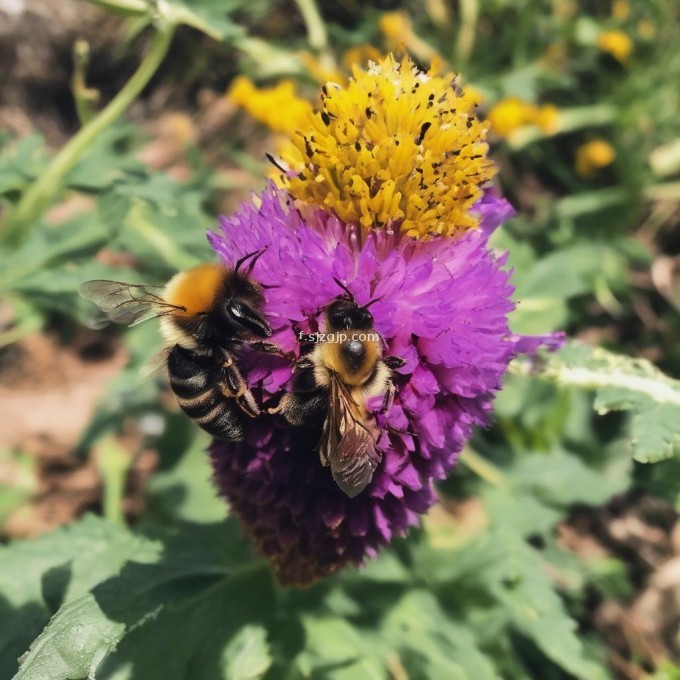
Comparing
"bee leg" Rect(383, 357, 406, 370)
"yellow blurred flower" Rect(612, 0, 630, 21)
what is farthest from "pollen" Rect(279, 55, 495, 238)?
"yellow blurred flower" Rect(612, 0, 630, 21)

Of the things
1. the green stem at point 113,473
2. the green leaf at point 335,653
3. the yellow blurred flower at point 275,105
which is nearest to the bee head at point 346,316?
the green leaf at point 335,653

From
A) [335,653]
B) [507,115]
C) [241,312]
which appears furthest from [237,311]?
[507,115]

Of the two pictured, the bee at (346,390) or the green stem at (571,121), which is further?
the green stem at (571,121)

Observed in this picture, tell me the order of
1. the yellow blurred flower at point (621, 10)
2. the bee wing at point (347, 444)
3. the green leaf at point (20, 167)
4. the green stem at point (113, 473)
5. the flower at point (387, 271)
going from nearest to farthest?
1. the bee wing at point (347, 444)
2. the flower at point (387, 271)
3. the green leaf at point (20, 167)
4. the green stem at point (113, 473)
5. the yellow blurred flower at point (621, 10)

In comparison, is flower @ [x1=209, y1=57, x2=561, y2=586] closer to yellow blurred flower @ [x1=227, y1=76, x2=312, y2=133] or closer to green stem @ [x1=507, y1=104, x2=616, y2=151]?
yellow blurred flower @ [x1=227, y1=76, x2=312, y2=133]

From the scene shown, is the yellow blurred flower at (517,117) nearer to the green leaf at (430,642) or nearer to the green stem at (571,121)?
the green stem at (571,121)

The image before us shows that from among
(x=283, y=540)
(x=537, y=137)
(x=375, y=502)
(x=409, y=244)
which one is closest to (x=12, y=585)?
(x=283, y=540)

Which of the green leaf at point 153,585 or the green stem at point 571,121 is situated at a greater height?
the green stem at point 571,121
